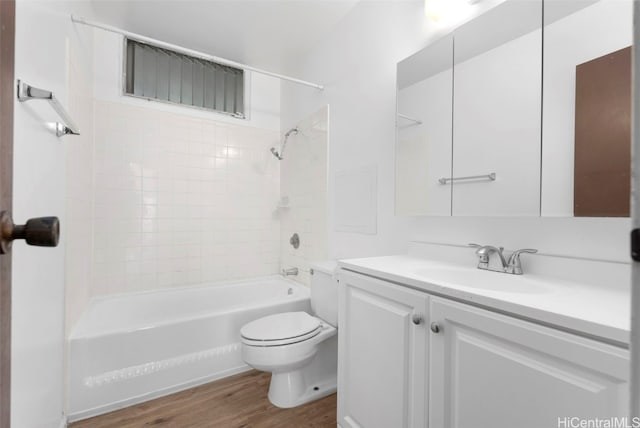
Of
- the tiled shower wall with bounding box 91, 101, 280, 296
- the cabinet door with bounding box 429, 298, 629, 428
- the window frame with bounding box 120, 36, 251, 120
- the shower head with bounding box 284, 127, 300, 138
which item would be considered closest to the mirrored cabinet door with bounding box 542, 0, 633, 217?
the cabinet door with bounding box 429, 298, 629, 428

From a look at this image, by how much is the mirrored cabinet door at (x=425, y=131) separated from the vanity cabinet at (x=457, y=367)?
56 centimetres

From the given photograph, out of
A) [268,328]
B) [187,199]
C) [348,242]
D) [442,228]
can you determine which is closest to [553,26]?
[442,228]

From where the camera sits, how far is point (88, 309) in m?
2.05

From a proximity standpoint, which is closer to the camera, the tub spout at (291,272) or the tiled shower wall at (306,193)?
the tiled shower wall at (306,193)

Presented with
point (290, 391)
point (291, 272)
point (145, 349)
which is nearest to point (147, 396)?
point (145, 349)

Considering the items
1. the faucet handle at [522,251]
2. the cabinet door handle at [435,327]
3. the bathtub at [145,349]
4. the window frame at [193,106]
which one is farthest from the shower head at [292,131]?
the cabinet door handle at [435,327]

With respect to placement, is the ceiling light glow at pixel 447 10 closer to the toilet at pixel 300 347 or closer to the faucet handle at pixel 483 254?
the faucet handle at pixel 483 254

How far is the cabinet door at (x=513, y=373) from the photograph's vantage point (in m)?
0.59

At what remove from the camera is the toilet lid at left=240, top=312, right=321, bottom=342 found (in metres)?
1.59

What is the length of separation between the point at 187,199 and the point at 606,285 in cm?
266

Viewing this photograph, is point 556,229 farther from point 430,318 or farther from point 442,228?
point 430,318

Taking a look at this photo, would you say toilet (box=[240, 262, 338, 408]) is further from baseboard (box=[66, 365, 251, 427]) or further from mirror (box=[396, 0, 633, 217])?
mirror (box=[396, 0, 633, 217])

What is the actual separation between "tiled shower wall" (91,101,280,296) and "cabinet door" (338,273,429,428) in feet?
5.70

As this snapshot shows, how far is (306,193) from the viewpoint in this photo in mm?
2568
